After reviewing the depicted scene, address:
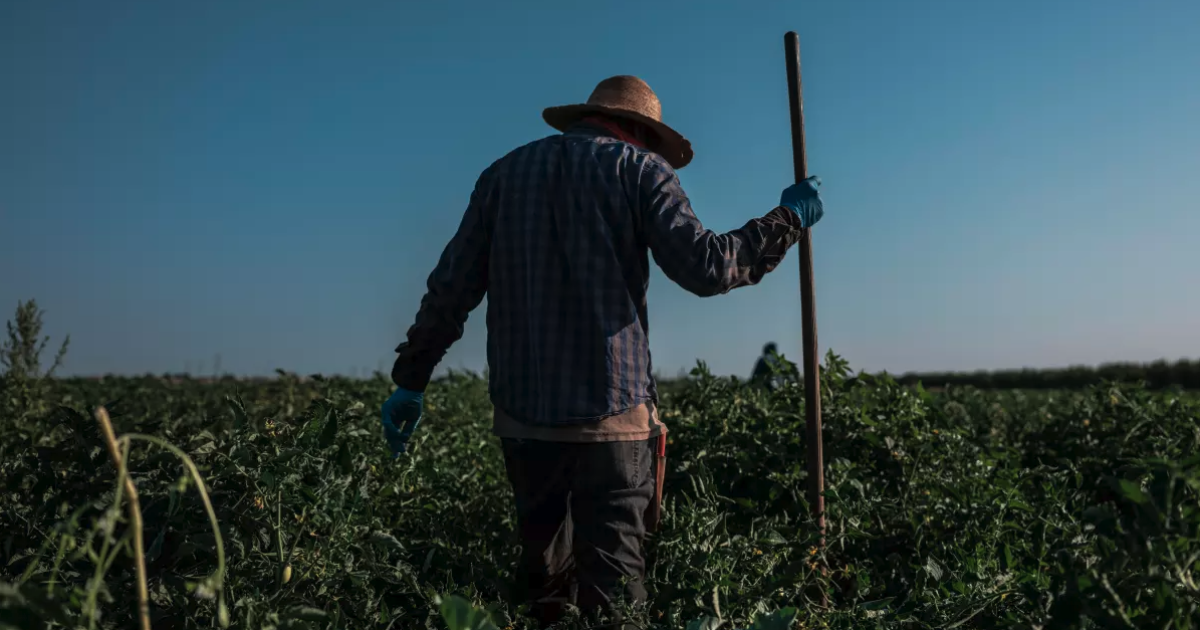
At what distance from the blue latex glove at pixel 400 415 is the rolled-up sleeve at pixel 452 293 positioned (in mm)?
98

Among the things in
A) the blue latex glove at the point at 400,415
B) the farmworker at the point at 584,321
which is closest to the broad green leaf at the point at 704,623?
the farmworker at the point at 584,321

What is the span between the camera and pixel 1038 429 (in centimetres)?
Answer: 616

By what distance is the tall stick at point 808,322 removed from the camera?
366cm

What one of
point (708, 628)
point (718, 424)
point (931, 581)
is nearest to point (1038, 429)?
point (718, 424)

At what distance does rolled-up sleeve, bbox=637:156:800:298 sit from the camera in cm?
305

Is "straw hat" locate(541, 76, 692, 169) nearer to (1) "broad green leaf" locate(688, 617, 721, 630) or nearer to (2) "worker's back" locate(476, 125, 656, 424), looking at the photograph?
(2) "worker's back" locate(476, 125, 656, 424)

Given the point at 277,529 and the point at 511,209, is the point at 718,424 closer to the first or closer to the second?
the point at 511,209

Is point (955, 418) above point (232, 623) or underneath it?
above

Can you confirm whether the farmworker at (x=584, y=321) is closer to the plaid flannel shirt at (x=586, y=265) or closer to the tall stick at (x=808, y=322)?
the plaid flannel shirt at (x=586, y=265)

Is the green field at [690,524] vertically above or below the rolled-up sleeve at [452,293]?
below

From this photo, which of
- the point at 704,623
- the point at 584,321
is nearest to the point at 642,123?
the point at 584,321

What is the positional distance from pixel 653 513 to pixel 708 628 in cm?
127

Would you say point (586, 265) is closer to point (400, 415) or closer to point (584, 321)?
point (584, 321)

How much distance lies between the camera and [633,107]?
3.45m
